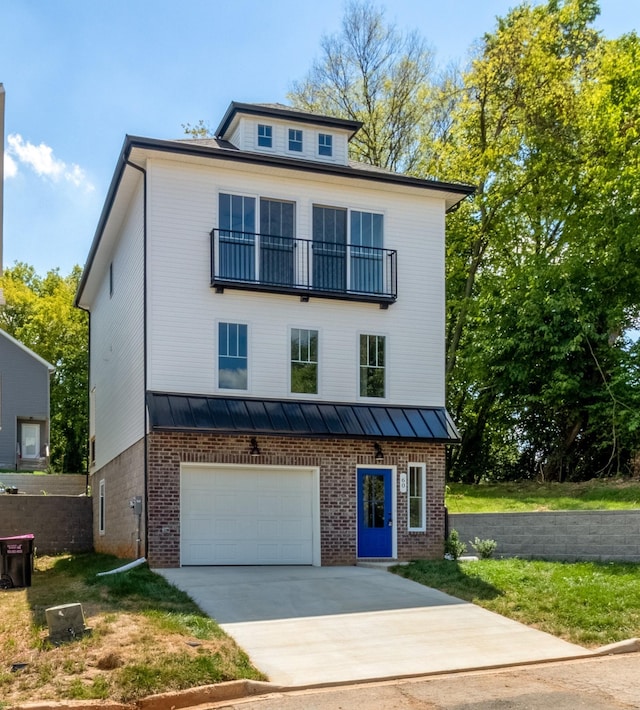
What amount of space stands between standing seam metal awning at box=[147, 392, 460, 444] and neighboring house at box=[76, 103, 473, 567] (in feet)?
0.13

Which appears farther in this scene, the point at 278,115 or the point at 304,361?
the point at 278,115

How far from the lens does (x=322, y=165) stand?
19688mm

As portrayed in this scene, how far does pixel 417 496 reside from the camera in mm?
19766

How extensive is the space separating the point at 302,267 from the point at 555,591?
897 centimetres

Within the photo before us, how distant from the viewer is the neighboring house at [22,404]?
129 feet

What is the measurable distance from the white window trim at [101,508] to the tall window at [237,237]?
797 cm

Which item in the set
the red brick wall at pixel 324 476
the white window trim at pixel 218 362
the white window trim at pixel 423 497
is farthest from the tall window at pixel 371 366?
the white window trim at pixel 218 362

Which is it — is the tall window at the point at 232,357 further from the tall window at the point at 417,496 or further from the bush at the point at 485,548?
the bush at the point at 485,548

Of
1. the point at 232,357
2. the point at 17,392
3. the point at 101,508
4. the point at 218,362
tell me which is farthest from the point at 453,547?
the point at 17,392

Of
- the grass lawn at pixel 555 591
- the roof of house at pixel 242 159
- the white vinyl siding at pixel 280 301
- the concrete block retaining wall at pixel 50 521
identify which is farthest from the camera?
the concrete block retaining wall at pixel 50 521

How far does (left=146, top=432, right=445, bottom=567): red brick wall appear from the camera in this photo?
17.6m

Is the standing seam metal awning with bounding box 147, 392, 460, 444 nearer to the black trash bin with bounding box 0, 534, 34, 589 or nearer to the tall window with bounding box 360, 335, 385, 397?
the tall window with bounding box 360, 335, 385, 397

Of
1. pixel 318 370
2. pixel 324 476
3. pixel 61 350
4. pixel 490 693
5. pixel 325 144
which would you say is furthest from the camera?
pixel 61 350

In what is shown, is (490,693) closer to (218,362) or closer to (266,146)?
(218,362)
